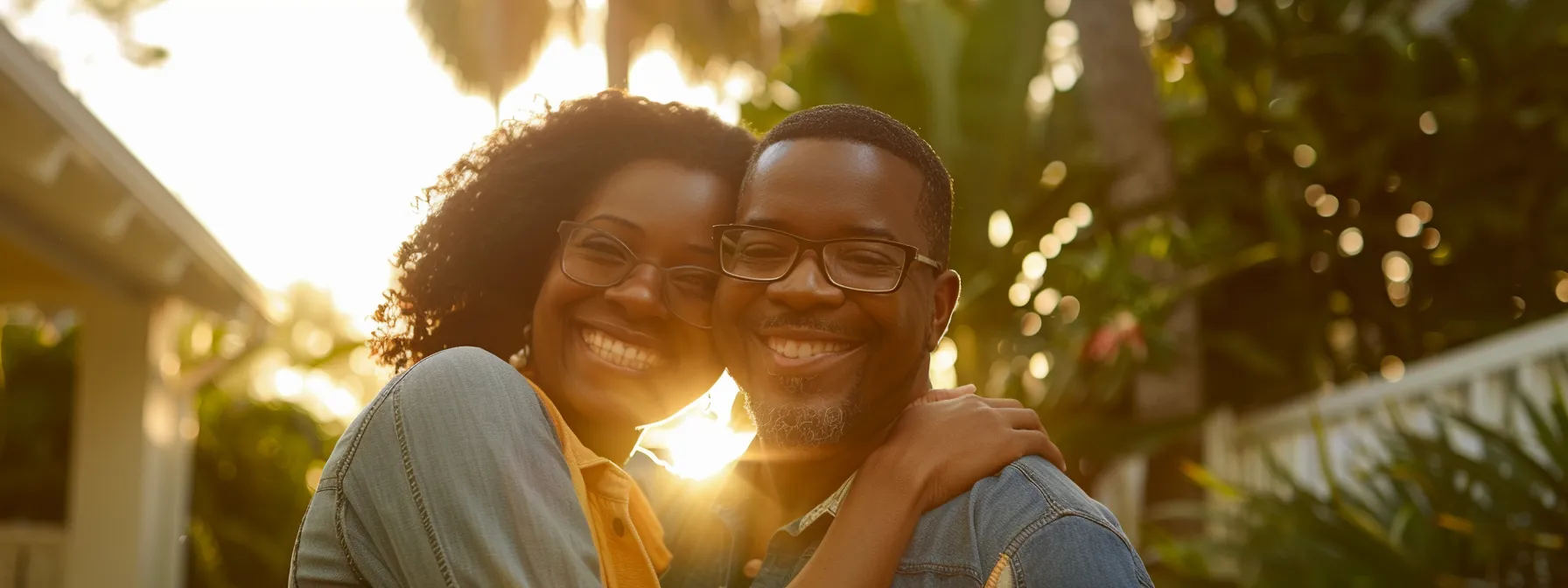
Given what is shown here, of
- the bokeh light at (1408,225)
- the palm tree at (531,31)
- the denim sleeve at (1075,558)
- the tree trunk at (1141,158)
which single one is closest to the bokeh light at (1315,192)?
the bokeh light at (1408,225)

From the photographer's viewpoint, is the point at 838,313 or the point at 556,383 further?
the point at 556,383

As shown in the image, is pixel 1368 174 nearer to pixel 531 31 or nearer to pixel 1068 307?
pixel 1068 307

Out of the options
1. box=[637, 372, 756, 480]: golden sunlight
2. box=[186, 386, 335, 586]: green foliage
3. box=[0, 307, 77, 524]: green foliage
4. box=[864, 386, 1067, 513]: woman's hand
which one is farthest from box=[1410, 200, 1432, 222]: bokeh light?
box=[0, 307, 77, 524]: green foliage

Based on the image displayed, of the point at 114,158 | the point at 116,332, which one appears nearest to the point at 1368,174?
the point at 114,158

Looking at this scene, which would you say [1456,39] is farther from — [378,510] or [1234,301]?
[378,510]

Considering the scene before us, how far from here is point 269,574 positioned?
1080 cm

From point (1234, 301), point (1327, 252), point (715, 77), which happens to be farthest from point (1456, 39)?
point (715, 77)

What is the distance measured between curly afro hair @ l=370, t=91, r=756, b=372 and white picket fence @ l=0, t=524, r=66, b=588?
22.4ft

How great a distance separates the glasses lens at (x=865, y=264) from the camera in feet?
8.38

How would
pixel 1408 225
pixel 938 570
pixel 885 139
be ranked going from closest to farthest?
1. pixel 938 570
2. pixel 885 139
3. pixel 1408 225

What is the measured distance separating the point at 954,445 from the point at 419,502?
952 millimetres

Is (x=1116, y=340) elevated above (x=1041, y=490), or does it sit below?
above

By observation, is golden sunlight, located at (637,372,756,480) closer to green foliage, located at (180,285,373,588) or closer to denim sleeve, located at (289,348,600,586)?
denim sleeve, located at (289,348,600,586)

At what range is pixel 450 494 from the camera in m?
2.20
